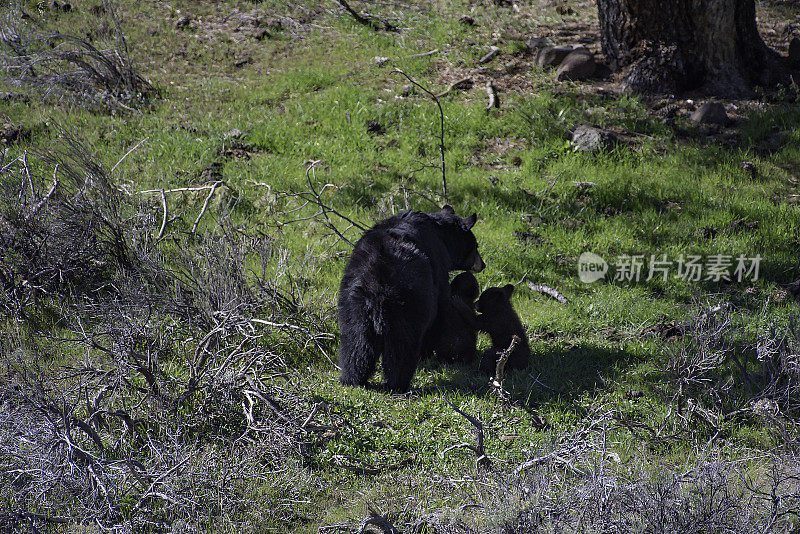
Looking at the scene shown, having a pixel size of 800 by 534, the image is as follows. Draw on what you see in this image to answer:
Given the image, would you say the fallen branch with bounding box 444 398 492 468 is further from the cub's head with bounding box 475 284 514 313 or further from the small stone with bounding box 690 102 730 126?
the small stone with bounding box 690 102 730 126

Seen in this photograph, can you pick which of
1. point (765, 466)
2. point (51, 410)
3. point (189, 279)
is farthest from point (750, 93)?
point (51, 410)

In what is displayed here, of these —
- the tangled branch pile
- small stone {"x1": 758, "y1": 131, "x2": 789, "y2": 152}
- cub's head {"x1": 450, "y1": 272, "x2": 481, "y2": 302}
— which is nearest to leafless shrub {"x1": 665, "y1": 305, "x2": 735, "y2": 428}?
cub's head {"x1": 450, "y1": 272, "x2": 481, "y2": 302}

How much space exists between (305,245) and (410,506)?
427 centimetres

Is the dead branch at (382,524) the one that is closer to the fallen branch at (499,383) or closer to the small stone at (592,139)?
the fallen branch at (499,383)

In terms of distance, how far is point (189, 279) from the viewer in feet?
21.8

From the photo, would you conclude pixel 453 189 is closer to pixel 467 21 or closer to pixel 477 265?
pixel 477 265

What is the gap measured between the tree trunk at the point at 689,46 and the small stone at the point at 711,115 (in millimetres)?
633

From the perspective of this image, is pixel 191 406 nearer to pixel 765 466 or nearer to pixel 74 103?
pixel 765 466

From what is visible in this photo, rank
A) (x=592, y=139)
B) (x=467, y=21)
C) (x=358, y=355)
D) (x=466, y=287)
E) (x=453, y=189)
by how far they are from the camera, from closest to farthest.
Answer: (x=358, y=355), (x=466, y=287), (x=453, y=189), (x=592, y=139), (x=467, y=21)

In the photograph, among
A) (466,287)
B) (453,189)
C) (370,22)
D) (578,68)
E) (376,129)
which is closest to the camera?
(466,287)

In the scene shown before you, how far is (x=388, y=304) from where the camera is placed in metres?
5.44

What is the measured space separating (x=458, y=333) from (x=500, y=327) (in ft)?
1.33

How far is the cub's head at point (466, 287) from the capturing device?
6.66 meters

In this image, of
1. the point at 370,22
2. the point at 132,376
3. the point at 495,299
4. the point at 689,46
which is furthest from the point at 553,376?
the point at 370,22
